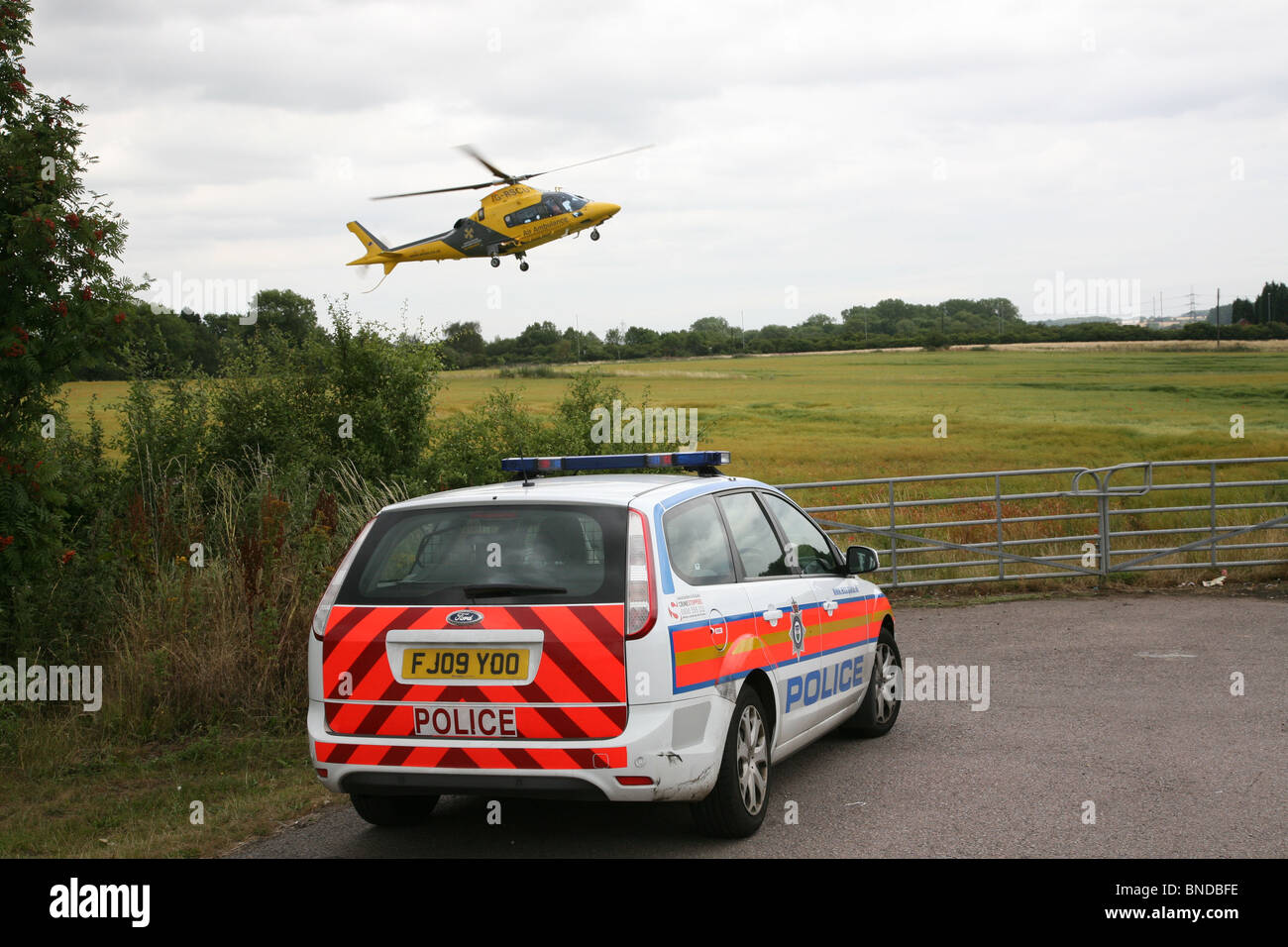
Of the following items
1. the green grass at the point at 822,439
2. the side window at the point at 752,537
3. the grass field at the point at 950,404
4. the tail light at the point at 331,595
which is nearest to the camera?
the tail light at the point at 331,595

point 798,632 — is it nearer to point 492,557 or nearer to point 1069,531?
point 492,557

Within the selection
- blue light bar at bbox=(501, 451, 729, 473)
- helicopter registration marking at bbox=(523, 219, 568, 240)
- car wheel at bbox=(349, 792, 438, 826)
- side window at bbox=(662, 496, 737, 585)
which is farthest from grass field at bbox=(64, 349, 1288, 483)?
side window at bbox=(662, 496, 737, 585)

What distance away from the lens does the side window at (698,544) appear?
612 centimetres

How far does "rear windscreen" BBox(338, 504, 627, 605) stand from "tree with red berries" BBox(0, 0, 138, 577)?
14.6ft

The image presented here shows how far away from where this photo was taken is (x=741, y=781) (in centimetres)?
629

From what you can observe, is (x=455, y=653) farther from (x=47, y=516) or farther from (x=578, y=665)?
(x=47, y=516)

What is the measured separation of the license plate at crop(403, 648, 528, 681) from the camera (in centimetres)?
562

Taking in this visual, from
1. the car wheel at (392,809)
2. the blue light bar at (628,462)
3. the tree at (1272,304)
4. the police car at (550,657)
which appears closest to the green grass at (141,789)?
the car wheel at (392,809)

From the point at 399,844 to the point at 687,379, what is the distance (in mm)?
98307

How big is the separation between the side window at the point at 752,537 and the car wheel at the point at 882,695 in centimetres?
164

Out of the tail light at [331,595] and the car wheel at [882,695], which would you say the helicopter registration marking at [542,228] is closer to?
the car wheel at [882,695]

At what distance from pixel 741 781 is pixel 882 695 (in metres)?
2.64

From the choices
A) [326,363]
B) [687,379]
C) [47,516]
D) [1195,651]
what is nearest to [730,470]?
[326,363]

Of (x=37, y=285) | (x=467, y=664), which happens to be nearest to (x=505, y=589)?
(x=467, y=664)
